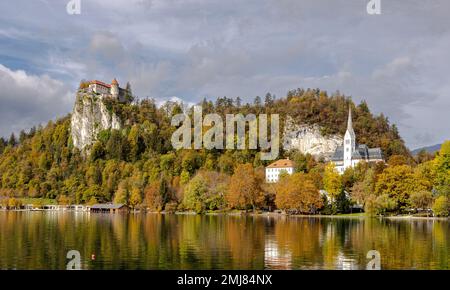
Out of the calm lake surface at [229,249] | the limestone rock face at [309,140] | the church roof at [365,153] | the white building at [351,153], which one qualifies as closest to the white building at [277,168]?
the white building at [351,153]

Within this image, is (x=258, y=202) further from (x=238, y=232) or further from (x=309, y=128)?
(x=309, y=128)

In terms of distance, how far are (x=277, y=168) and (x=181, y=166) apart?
24.2 m

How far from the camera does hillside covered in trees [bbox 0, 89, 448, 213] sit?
312 ft

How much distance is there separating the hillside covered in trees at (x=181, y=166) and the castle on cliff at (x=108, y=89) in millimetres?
6841

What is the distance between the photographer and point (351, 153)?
136250mm

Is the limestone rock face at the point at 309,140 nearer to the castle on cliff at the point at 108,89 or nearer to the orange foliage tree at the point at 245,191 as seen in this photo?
the orange foliage tree at the point at 245,191

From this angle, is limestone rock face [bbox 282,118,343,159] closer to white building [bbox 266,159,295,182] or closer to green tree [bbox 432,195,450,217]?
white building [bbox 266,159,295,182]

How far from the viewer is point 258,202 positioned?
316 feet

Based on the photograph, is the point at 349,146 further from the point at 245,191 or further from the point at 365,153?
the point at 245,191

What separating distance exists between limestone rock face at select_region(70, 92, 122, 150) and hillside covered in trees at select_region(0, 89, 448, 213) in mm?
3152

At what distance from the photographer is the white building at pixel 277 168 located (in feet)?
412

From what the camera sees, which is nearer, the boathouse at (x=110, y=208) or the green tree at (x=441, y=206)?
the green tree at (x=441, y=206)

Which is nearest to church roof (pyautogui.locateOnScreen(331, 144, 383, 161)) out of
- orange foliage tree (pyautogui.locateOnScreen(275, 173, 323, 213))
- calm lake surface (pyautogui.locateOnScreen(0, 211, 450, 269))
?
orange foliage tree (pyautogui.locateOnScreen(275, 173, 323, 213))

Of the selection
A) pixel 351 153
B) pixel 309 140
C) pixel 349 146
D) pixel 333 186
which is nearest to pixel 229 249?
pixel 333 186
